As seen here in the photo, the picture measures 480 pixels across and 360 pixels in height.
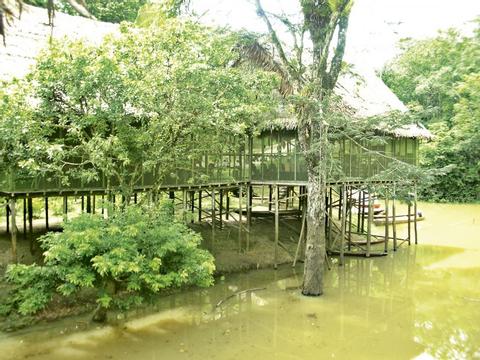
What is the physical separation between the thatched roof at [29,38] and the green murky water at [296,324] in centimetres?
537

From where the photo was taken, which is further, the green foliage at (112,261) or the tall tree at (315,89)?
the tall tree at (315,89)

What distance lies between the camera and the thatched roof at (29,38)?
10588mm

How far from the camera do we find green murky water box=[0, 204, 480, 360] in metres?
8.05

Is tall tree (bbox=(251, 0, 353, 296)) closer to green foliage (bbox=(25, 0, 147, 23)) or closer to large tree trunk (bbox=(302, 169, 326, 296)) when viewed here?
large tree trunk (bbox=(302, 169, 326, 296))

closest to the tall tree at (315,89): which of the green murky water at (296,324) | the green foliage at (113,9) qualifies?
the green murky water at (296,324)

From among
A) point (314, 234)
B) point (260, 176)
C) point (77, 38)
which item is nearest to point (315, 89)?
point (314, 234)

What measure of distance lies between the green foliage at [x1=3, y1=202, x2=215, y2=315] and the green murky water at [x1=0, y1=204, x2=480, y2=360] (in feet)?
2.68

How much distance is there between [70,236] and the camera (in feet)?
25.1

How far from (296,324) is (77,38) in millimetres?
8056

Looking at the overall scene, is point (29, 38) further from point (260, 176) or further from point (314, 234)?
point (314, 234)

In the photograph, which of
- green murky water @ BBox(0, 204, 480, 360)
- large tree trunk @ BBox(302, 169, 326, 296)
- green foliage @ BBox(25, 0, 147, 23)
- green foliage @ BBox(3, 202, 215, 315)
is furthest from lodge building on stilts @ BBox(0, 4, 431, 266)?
green foliage @ BBox(25, 0, 147, 23)

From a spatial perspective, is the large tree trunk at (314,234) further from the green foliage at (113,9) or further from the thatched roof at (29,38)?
the green foliage at (113,9)

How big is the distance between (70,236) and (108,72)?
121 inches

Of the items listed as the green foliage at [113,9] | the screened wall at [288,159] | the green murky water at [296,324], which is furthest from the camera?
the green foliage at [113,9]
